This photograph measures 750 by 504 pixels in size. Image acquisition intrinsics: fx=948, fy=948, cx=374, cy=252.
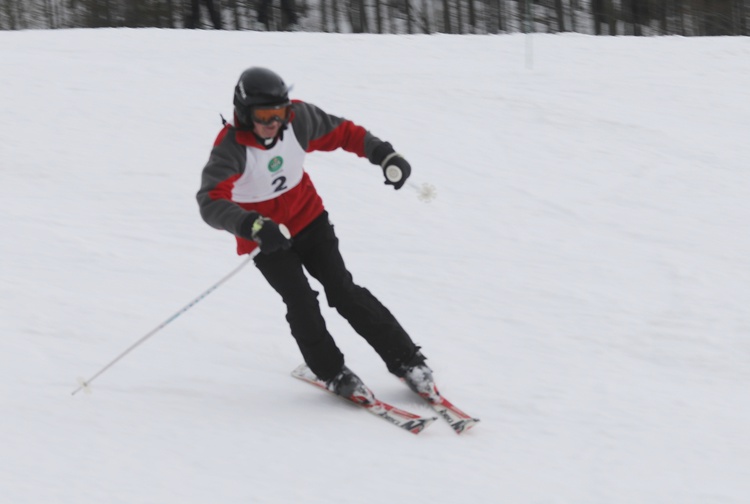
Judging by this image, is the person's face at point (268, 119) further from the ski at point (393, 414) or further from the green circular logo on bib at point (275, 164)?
the ski at point (393, 414)

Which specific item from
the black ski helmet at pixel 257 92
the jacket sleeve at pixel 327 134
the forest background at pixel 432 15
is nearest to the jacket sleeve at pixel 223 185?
the black ski helmet at pixel 257 92

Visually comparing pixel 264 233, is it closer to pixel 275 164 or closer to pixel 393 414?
pixel 275 164

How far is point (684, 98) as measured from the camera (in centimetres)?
824

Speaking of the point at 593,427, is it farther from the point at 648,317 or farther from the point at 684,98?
the point at 684,98

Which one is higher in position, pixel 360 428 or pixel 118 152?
pixel 118 152

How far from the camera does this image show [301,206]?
3.68 metres

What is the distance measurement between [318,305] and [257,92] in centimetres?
88

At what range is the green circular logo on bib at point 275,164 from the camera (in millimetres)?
3480

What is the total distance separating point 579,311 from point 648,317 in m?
0.33

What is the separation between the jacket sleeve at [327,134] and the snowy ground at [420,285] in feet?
3.27

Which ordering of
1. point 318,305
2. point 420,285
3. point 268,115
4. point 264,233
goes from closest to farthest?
point 264,233 → point 268,115 → point 318,305 → point 420,285

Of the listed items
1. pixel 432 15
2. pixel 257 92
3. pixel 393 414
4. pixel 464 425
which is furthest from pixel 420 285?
pixel 432 15

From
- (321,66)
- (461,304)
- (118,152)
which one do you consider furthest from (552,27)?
Result: (461,304)

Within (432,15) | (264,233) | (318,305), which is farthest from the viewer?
(432,15)
